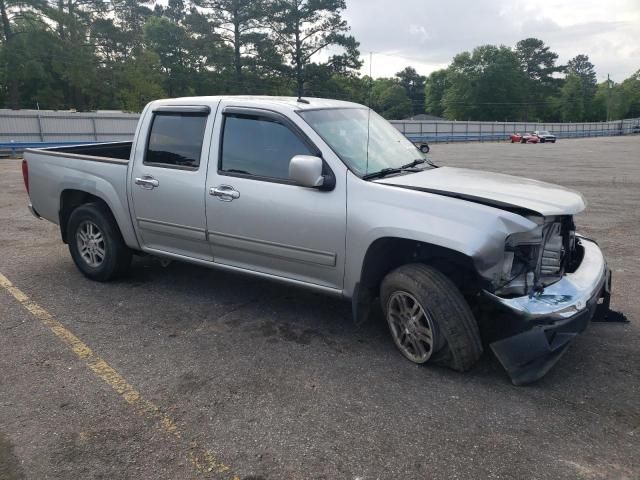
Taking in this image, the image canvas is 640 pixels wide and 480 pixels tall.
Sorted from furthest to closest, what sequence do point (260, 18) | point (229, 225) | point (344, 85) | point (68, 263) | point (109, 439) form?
1. point (344, 85)
2. point (260, 18)
3. point (68, 263)
4. point (229, 225)
5. point (109, 439)

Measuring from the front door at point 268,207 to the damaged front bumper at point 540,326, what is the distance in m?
1.20

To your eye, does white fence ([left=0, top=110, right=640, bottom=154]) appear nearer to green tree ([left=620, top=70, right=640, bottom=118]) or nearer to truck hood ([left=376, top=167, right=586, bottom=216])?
truck hood ([left=376, top=167, right=586, bottom=216])

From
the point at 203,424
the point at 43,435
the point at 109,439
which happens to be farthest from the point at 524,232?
the point at 43,435

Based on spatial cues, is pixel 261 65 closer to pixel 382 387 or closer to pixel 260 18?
pixel 260 18

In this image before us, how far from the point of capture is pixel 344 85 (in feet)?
180

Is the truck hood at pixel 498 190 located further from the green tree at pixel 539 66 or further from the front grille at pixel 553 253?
the green tree at pixel 539 66

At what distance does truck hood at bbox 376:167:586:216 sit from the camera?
3.31 m

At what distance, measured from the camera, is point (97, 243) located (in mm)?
5363

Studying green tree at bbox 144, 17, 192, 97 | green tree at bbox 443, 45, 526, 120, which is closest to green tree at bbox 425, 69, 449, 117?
green tree at bbox 443, 45, 526, 120

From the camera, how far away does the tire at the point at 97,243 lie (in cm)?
523

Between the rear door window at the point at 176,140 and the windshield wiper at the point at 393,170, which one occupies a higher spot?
the rear door window at the point at 176,140

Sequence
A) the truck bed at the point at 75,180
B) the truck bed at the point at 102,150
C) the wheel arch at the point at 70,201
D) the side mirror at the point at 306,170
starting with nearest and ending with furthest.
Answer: the side mirror at the point at 306,170 < the truck bed at the point at 75,180 < the wheel arch at the point at 70,201 < the truck bed at the point at 102,150

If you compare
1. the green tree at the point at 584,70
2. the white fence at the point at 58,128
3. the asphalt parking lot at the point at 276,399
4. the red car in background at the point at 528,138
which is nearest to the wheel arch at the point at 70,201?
the asphalt parking lot at the point at 276,399

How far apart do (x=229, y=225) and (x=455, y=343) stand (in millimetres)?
1988
